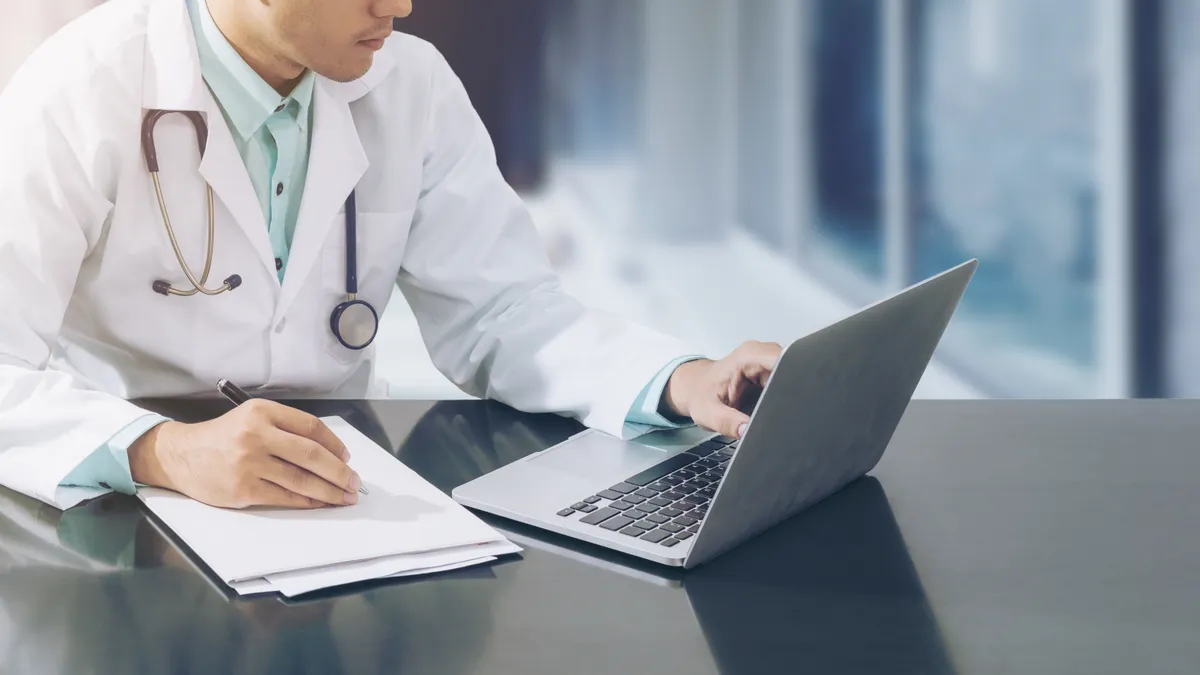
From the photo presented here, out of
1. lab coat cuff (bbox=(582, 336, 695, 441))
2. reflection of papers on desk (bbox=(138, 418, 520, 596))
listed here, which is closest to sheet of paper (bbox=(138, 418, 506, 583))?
reflection of papers on desk (bbox=(138, 418, 520, 596))

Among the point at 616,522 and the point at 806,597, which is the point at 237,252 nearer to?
the point at 616,522

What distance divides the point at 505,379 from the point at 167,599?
59cm

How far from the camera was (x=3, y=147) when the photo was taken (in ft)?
4.04

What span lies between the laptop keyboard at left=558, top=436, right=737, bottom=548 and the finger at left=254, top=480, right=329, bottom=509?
20 centimetres

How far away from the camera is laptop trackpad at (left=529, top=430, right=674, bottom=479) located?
998 mm

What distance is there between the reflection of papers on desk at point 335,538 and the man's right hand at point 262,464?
0.04 feet

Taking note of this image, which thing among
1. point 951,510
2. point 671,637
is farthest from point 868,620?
point 951,510

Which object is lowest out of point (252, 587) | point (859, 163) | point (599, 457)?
point (252, 587)

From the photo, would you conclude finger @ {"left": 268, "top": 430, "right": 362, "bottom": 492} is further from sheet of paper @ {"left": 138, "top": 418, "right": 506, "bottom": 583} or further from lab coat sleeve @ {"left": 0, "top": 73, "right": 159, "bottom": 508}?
lab coat sleeve @ {"left": 0, "top": 73, "right": 159, "bottom": 508}

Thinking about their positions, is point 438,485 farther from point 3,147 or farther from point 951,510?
point 3,147

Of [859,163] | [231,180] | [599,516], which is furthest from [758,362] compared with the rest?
[859,163]

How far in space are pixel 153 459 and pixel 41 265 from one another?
1.18ft

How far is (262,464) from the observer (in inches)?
34.8

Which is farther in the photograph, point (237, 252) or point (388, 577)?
point (237, 252)
